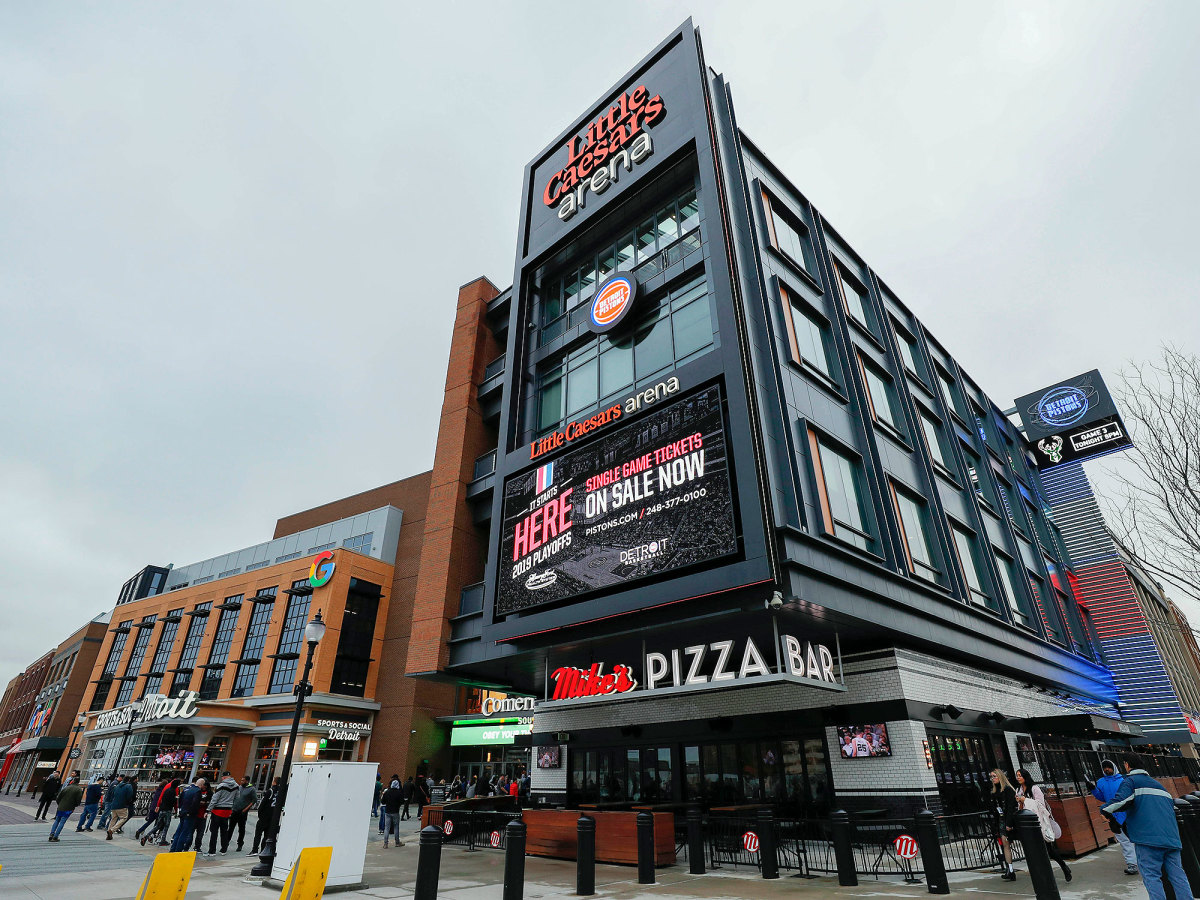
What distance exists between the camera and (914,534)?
21.0m

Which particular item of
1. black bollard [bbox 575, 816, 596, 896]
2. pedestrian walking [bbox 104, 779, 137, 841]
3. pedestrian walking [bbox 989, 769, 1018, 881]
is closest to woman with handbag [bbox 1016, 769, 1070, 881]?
pedestrian walking [bbox 989, 769, 1018, 881]

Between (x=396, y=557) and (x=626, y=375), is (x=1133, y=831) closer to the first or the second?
(x=626, y=375)

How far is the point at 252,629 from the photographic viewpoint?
49469mm

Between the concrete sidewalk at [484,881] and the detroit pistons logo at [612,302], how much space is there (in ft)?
50.3

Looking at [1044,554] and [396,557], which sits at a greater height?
[396,557]

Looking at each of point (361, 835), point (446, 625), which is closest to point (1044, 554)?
point (446, 625)

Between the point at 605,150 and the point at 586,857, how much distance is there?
2364 centimetres

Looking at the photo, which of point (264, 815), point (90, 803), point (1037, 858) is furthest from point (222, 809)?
point (1037, 858)

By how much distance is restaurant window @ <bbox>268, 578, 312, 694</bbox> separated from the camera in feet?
146

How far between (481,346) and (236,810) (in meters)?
A: 20.9

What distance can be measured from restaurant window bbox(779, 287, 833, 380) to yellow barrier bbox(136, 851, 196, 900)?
16988 millimetres

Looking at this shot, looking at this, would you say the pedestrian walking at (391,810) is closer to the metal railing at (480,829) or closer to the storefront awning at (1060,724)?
the metal railing at (480,829)

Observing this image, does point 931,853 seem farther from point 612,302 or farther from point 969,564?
point 612,302

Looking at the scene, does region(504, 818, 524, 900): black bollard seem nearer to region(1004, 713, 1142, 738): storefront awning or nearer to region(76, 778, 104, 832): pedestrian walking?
region(1004, 713, 1142, 738): storefront awning
